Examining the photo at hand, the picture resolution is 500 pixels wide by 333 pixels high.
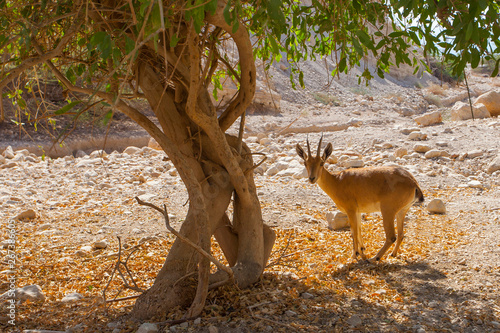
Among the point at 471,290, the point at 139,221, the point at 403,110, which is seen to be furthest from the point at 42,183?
the point at 403,110

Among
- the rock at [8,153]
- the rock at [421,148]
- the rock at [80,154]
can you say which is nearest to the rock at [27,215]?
the rock at [8,153]

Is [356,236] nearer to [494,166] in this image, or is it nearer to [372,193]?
[372,193]

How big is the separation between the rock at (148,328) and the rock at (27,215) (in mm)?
5060

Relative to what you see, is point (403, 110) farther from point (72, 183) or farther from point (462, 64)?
point (462, 64)

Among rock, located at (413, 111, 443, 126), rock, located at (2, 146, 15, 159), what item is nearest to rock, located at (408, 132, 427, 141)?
rock, located at (413, 111, 443, 126)

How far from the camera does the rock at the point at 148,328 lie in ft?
10.5

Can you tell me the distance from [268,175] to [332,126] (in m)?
7.27

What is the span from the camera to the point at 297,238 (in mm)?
6379

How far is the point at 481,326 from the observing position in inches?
136

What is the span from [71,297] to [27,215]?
3762 mm

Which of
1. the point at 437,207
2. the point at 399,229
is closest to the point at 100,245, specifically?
the point at 399,229

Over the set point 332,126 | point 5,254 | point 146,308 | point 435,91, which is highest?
point 435,91

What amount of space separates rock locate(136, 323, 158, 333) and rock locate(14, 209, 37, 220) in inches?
199

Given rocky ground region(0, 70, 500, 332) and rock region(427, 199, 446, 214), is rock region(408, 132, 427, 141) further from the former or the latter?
rock region(427, 199, 446, 214)
